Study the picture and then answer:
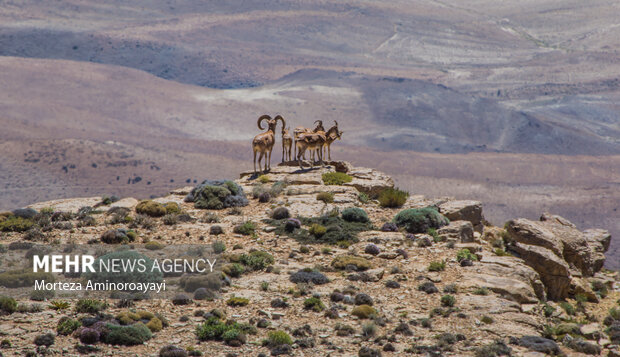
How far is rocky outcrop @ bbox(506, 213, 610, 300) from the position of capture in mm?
29141

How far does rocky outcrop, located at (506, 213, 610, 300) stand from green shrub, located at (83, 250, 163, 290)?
49.7 feet

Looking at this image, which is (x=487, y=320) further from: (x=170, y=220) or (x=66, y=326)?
(x=170, y=220)

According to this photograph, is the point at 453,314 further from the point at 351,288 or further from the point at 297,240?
the point at 297,240

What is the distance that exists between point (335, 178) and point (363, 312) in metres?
15.8

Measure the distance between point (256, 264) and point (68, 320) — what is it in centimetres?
751

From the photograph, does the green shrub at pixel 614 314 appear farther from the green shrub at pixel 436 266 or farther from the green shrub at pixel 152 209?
the green shrub at pixel 152 209

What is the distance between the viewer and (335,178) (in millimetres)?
36562

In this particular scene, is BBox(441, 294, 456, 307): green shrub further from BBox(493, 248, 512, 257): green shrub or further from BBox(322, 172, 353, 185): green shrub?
BBox(322, 172, 353, 185): green shrub

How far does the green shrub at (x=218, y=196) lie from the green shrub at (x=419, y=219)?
736 cm

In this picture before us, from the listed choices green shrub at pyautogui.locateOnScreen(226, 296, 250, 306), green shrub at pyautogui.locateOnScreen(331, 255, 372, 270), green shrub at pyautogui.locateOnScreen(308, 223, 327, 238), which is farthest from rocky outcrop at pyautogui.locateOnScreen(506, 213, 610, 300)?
green shrub at pyautogui.locateOnScreen(226, 296, 250, 306)

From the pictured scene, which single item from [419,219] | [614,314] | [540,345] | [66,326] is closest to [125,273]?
[66,326]

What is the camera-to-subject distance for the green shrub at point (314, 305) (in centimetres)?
2161

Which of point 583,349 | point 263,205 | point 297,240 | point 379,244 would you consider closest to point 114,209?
point 263,205

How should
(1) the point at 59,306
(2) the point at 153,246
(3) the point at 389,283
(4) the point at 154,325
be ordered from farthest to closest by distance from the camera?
(2) the point at 153,246 < (3) the point at 389,283 < (1) the point at 59,306 < (4) the point at 154,325
